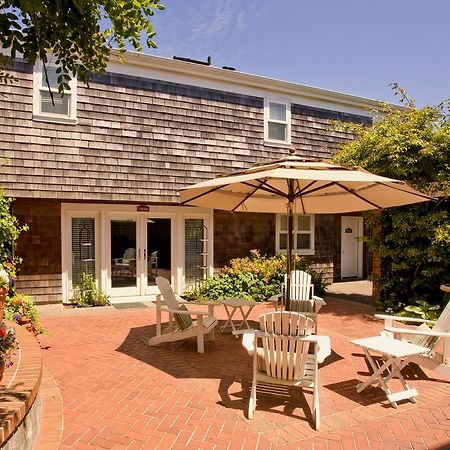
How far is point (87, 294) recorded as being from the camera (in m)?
9.50

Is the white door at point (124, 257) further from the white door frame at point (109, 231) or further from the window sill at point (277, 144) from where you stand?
the window sill at point (277, 144)

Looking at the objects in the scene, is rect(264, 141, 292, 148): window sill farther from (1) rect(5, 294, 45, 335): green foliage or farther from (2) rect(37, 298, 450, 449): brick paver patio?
(1) rect(5, 294, 45, 335): green foliage

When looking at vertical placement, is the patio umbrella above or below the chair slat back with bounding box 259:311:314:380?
above

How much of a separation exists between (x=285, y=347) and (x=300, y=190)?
8.72 feet

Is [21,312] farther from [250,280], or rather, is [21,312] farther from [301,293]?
[250,280]

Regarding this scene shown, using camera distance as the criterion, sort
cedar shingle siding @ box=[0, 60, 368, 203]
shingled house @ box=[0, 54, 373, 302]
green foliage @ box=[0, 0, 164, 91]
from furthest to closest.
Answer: shingled house @ box=[0, 54, 373, 302], cedar shingle siding @ box=[0, 60, 368, 203], green foliage @ box=[0, 0, 164, 91]

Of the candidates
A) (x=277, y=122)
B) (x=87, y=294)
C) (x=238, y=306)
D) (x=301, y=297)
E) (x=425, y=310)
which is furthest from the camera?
(x=277, y=122)

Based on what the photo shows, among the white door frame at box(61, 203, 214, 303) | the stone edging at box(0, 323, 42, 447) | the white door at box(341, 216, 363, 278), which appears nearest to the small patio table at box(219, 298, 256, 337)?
the stone edging at box(0, 323, 42, 447)

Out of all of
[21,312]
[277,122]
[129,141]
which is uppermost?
[277,122]

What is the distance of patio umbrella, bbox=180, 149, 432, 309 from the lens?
4.35 meters

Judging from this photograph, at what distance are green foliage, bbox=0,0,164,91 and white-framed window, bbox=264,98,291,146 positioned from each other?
832 centimetres

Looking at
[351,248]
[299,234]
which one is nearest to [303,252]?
[299,234]

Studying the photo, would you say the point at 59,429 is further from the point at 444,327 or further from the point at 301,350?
the point at 444,327

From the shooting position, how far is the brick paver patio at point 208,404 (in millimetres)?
3418
